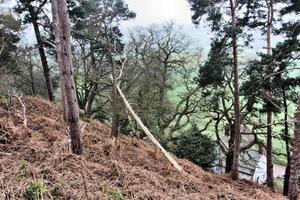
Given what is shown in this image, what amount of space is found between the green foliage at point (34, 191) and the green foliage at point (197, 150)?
14017mm

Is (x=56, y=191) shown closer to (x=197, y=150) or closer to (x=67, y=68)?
(x=67, y=68)

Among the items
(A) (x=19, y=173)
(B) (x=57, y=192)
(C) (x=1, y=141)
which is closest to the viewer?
(B) (x=57, y=192)

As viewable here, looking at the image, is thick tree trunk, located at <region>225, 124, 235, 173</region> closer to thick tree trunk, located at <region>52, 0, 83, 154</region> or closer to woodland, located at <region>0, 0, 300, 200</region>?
woodland, located at <region>0, 0, 300, 200</region>

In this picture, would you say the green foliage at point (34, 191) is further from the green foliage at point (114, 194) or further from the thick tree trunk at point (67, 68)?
the thick tree trunk at point (67, 68)

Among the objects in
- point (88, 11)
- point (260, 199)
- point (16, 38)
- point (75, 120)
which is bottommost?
point (260, 199)

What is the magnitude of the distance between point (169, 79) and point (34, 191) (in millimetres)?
21381

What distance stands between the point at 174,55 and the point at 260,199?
20882 mm

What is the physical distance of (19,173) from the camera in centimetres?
450

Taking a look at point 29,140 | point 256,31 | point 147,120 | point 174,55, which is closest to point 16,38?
point 147,120

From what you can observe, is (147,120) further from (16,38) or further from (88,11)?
(16,38)

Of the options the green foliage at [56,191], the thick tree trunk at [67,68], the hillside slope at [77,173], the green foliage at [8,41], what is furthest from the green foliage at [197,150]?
the green foliage at [56,191]

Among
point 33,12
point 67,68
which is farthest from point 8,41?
point 67,68

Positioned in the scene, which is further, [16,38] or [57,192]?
[16,38]

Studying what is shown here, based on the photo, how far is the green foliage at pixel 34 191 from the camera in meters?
3.95
